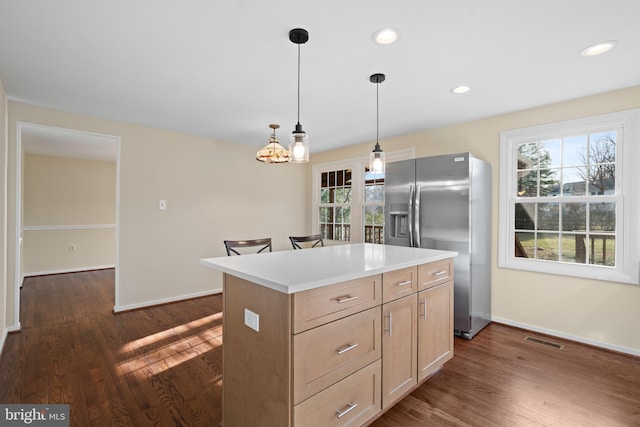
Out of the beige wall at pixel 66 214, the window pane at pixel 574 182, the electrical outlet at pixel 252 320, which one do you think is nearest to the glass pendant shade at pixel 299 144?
the electrical outlet at pixel 252 320

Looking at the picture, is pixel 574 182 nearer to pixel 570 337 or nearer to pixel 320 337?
pixel 570 337

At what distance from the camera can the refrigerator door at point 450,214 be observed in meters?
3.00

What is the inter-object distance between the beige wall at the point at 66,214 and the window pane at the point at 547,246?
747cm

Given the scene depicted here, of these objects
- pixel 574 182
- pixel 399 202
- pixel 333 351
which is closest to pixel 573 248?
pixel 574 182

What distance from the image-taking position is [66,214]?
602 centimetres

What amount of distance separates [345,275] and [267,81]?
1.86m

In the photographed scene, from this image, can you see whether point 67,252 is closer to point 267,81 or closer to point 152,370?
point 152,370

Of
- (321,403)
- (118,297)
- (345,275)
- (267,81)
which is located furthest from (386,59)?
(118,297)

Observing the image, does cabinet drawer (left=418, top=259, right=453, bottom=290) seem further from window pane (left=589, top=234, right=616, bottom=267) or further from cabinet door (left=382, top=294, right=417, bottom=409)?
window pane (left=589, top=234, right=616, bottom=267)

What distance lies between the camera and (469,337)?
2.99 m

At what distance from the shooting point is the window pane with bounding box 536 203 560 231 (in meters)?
3.11

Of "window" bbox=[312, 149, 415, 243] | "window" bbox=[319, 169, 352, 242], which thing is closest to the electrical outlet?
"window" bbox=[312, 149, 415, 243]

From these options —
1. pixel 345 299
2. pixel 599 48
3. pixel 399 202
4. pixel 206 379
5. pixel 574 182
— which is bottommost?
→ pixel 206 379

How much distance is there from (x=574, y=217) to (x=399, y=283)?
231 cm
